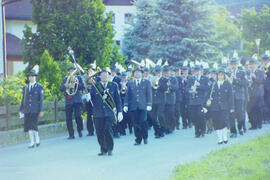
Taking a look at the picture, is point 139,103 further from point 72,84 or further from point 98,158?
point 98,158

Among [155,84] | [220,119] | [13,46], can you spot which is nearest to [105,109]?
[220,119]

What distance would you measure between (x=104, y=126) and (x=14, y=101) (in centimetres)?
428

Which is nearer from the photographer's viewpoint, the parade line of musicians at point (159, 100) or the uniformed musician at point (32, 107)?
the parade line of musicians at point (159, 100)

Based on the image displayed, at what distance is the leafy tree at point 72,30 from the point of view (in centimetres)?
1909

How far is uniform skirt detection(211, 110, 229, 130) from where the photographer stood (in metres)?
12.8

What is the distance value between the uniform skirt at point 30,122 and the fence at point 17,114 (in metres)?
0.94

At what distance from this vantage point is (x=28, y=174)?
8.90m

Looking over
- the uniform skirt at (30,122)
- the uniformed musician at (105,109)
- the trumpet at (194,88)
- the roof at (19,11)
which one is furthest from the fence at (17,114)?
the roof at (19,11)

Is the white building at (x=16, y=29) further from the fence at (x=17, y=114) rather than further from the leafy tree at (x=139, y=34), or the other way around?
the fence at (x=17, y=114)

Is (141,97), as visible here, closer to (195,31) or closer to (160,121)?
(160,121)

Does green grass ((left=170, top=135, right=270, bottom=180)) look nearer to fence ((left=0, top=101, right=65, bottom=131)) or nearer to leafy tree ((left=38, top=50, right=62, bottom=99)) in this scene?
fence ((left=0, top=101, right=65, bottom=131))

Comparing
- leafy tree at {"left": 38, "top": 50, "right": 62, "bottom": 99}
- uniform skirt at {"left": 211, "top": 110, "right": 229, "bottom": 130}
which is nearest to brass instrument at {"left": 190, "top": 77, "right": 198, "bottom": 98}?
uniform skirt at {"left": 211, "top": 110, "right": 229, "bottom": 130}

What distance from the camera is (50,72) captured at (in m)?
16.9

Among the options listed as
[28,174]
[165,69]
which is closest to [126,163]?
[28,174]
